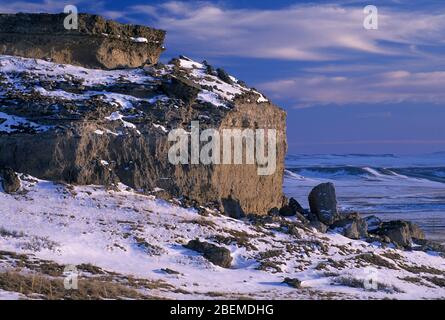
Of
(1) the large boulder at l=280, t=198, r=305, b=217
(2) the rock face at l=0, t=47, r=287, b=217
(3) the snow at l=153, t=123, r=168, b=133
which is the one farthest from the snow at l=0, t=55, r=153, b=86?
(1) the large boulder at l=280, t=198, r=305, b=217

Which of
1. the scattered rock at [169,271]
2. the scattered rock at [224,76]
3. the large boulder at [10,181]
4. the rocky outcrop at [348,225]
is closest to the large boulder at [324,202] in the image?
the rocky outcrop at [348,225]

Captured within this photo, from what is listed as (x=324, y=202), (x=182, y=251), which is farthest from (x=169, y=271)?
(x=324, y=202)

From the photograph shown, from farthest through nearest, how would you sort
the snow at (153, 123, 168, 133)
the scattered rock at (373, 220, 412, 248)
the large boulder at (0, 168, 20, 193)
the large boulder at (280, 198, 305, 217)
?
the large boulder at (280, 198, 305, 217)
the scattered rock at (373, 220, 412, 248)
the snow at (153, 123, 168, 133)
the large boulder at (0, 168, 20, 193)

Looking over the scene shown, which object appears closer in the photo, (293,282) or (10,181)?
(293,282)

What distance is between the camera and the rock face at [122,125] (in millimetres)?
20688

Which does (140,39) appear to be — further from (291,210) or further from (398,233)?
(398,233)

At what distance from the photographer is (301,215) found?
74.8 feet

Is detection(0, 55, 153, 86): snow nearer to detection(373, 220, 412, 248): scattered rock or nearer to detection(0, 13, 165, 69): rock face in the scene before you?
detection(0, 13, 165, 69): rock face

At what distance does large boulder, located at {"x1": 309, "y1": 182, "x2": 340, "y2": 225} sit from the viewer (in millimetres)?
24141

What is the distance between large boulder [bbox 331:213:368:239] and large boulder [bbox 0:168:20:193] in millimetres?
9669

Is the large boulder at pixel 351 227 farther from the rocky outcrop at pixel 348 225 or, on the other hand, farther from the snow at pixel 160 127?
the snow at pixel 160 127

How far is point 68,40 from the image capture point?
84.7 ft

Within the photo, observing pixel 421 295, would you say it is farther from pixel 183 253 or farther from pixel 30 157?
pixel 30 157
